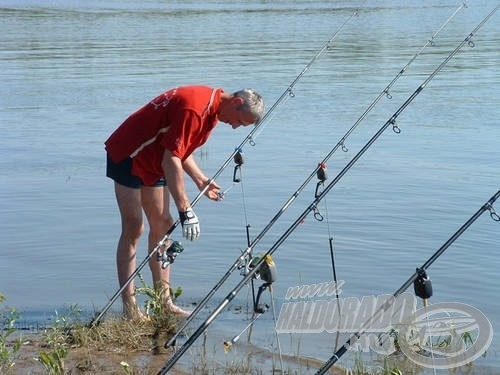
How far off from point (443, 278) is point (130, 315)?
260 cm

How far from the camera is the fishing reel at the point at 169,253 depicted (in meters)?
6.87

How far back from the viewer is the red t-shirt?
21.7ft

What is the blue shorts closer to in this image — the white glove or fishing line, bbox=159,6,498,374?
the white glove

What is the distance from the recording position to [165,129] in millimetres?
6797

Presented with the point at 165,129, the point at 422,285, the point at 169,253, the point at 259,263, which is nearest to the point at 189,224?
the point at 169,253

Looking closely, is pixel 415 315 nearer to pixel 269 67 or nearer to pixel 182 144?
pixel 182 144

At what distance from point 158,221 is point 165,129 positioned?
2.37 feet

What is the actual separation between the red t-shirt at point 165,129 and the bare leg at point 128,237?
0.14 meters

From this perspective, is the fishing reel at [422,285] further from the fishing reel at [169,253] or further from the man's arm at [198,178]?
the man's arm at [198,178]

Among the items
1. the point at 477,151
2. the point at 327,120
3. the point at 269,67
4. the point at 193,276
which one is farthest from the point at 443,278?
the point at 269,67

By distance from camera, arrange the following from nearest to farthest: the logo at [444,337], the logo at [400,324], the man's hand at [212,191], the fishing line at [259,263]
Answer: the fishing line at [259,263], the logo at [400,324], the logo at [444,337], the man's hand at [212,191]

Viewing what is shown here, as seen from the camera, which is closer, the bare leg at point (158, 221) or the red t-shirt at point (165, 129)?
the red t-shirt at point (165, 129)

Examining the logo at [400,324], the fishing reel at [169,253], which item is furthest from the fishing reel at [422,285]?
the fishing reel at [169,253]

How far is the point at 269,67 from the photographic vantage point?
2172 cm
